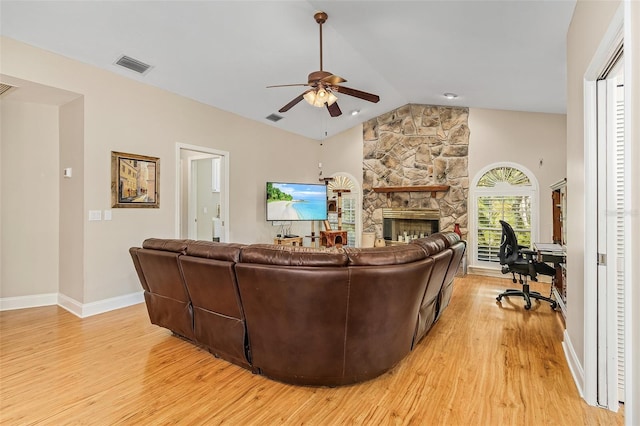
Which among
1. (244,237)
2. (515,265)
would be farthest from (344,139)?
(515,265)

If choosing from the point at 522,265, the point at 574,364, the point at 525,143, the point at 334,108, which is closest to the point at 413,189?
the point at 525,143

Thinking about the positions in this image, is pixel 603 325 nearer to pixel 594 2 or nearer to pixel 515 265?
pixel 594 2

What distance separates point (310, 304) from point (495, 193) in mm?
5033

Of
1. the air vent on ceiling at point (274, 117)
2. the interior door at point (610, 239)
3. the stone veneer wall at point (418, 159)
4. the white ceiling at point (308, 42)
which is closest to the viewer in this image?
the interior door at point (610, 239)

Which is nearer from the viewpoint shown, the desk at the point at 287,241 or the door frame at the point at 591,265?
the door frame at the point at 591,265

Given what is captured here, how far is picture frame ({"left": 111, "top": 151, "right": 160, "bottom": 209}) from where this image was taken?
384cm

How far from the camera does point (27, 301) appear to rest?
12.8 feet

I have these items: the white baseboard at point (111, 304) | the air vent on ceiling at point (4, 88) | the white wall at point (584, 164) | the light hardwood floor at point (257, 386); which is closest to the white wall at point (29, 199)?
the air vent on ceiling at point (4, 88)

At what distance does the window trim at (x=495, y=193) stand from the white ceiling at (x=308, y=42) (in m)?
1.09

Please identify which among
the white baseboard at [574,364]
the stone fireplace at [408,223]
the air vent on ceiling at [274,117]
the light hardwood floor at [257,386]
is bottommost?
the light hardwood floor at [257,386]

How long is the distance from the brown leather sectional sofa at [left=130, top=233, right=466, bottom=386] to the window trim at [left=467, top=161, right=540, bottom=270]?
3.89 meters

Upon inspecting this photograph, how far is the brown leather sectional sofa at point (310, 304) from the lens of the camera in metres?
1.94

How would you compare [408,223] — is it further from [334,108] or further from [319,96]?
[319,96]

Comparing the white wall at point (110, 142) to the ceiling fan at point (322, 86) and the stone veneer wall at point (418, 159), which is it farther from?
the stone veneer wall at point (418, 159)
